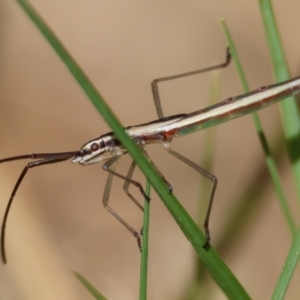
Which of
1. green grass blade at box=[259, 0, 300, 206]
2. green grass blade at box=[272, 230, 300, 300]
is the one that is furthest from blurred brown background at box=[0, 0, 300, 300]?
green grass blade at box=[272, 230, 300, 300]

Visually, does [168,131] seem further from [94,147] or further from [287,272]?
[287,272]

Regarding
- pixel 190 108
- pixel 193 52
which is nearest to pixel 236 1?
pixel 193 52

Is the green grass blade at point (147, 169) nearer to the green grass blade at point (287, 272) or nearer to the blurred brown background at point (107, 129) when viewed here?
the green grass blade at point (287, 272)

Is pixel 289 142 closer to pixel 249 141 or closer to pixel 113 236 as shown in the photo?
pixel 249 141

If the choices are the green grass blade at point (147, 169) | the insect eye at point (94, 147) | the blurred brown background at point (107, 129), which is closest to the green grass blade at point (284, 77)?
the green grass blade at point (147, 169)

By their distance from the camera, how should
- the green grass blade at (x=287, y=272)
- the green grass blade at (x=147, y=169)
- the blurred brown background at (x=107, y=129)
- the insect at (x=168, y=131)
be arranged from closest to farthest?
the green grass blade at (x=147, y=169), the green grass blade at (x=287, y=272), the insect at (x=168, y=131), the blurred brown background at (x=107, y=129)
